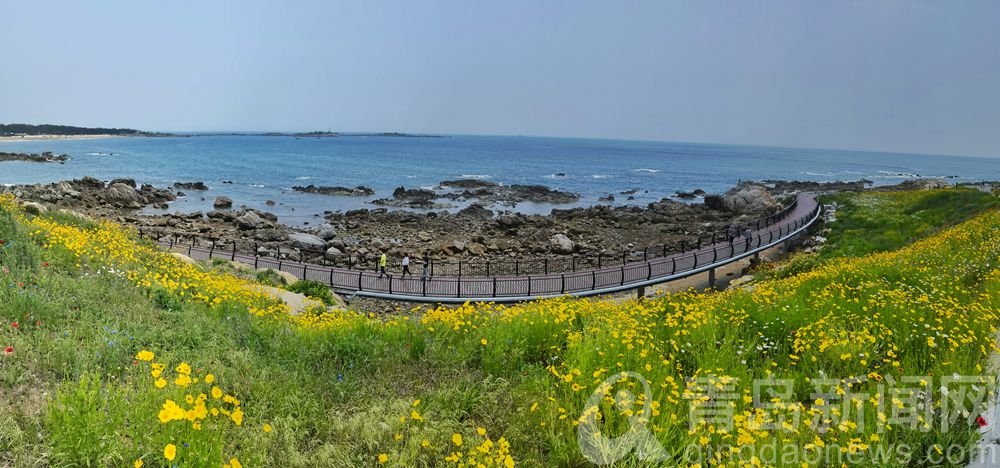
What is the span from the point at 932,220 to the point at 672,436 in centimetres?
3337

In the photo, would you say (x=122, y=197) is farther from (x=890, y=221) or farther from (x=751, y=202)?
(x=890, y=221)

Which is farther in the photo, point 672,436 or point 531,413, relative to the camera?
point 531,413

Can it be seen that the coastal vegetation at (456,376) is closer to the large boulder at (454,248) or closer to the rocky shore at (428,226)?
→ the rocky shore at (428,226)

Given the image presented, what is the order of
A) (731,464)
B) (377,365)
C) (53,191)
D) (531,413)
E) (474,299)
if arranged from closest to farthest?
(731,464), (531,413), (377,365), (474,299), (53,191)

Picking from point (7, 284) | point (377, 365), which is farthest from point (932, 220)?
point (7, 284)

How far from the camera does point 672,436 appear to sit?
4.05 meters

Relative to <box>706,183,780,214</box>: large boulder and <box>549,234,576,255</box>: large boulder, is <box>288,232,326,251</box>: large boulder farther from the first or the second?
<box>706,183,780,214</box>: large boulder

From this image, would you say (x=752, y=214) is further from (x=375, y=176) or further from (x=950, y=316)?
(x=375, y=176)

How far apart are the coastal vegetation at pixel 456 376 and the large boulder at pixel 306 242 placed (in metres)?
21.9

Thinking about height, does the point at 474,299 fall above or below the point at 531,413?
below

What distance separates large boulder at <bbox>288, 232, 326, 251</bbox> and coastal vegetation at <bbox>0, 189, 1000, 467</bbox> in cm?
2192

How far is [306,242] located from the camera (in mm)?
30672

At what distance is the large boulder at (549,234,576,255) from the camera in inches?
1244

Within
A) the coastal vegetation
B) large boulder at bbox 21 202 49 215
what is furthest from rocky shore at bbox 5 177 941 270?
Result: the coastal vegetation
